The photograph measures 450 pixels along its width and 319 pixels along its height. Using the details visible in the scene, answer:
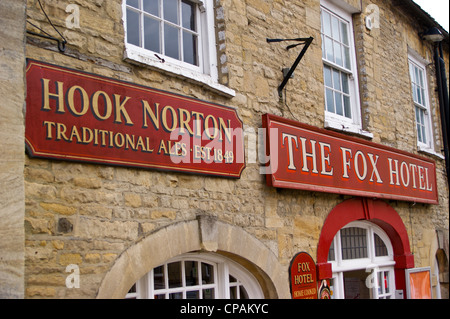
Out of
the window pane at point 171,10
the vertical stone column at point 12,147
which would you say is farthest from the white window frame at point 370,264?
the vertical stone column at point 12,147

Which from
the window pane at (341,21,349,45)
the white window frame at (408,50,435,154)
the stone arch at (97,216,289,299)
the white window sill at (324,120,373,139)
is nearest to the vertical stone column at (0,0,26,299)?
the stone arch at (97,216,289,299)

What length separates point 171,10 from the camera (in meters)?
5.64

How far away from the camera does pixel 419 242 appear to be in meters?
9.20

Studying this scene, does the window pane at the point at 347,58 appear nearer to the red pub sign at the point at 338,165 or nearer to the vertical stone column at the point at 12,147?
the red pub sign at the point at 338,165

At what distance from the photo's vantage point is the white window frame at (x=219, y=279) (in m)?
5.04

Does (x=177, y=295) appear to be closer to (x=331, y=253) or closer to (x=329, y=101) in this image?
(x=331, y=253)

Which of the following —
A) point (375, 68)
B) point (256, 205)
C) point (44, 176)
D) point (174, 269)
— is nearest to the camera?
point (44, 176)

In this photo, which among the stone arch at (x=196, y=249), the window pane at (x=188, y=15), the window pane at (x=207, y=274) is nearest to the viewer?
the stone arch at (x=196, y=249)

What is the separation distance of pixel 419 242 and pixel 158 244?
5917 mm

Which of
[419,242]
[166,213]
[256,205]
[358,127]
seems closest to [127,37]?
[166,213]

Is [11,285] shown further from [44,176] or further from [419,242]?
[419,242]

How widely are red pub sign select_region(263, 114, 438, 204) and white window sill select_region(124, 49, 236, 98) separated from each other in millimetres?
692

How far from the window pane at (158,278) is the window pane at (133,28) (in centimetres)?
217

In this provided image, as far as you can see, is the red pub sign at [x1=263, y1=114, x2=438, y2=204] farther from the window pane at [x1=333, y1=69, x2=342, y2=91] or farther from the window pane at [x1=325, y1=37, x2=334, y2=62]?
the window pane at [x1=325, y1=37, x2=334, y2=62]
